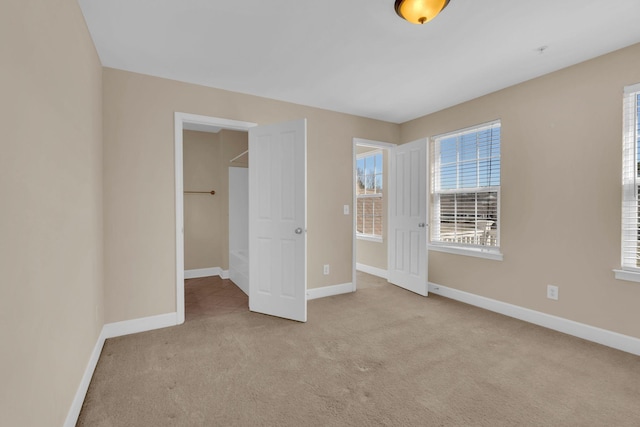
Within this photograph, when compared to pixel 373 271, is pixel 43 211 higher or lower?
higher

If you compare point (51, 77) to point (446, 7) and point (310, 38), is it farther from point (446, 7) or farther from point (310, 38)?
point (446, 7)

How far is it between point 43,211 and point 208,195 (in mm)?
3997

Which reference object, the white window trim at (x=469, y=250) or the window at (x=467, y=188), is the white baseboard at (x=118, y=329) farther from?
the window at (x=467, y=188)

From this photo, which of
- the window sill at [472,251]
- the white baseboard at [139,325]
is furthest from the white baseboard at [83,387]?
the window sill at [472,251]

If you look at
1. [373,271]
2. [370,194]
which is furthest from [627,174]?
[373,271]

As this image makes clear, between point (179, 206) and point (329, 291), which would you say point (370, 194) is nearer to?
point (329, 291)

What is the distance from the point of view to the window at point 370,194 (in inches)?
209

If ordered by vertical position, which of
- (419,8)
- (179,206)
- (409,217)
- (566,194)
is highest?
(419,8)

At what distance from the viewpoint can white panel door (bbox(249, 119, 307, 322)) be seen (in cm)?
319

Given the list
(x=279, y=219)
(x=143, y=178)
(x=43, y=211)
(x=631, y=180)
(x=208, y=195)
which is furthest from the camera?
(x=208, y=195)

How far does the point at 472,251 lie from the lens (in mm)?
3754

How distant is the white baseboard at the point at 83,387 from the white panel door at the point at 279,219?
145 centimetres

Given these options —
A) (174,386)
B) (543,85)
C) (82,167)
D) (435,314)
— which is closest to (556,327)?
(435,314)

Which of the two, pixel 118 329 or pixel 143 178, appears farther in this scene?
pixel 143 178
